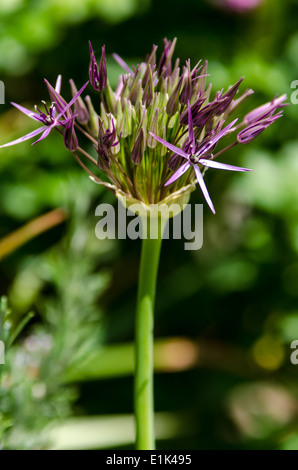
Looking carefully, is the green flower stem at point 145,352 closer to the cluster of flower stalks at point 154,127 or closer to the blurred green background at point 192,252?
the cluster of flower stalks at point 154,127

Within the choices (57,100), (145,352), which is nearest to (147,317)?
(145,352)

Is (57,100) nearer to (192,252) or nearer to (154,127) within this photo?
(154,127)

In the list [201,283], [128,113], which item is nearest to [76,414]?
[201,283]

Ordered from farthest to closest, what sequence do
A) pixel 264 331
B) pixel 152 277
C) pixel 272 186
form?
pixel 264 331
pixel 272 186
pixel 152 277

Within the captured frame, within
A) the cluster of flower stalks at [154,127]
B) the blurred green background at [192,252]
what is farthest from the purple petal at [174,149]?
the blurred green background at [192,252]
